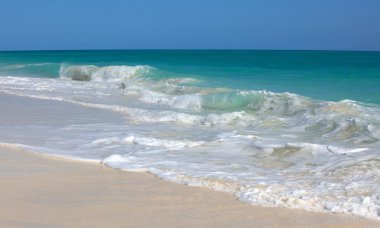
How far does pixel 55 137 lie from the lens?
9766 mm

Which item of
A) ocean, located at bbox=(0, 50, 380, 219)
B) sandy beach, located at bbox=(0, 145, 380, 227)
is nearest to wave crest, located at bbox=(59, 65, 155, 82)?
ocean, located at bbox=(0, 50, 380, 219)

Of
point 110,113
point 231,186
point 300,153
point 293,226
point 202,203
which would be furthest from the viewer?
point 110,113

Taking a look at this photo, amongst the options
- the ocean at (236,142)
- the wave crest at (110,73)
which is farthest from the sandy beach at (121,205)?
the wave crest at (110,73)

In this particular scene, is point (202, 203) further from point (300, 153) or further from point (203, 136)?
point (203, 136)

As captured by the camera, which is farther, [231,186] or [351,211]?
[231,186]

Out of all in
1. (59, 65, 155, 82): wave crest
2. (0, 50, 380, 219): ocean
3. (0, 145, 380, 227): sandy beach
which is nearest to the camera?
(0, 145, 380, 227): sandy beach

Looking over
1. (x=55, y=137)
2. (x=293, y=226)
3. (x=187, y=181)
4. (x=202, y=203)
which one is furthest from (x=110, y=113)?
(x=293, y=226)

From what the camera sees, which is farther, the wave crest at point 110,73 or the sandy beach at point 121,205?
the wave crest at point 110,73

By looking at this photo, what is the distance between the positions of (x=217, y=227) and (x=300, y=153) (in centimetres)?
352

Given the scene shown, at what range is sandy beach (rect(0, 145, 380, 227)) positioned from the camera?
16.3 ft

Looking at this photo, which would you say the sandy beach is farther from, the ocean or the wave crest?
the wave crest

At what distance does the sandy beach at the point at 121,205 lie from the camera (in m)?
4.97

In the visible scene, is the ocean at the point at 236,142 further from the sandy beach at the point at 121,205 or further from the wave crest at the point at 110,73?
the wave crest at the point at 110,73

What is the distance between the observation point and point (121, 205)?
5.54 meters
